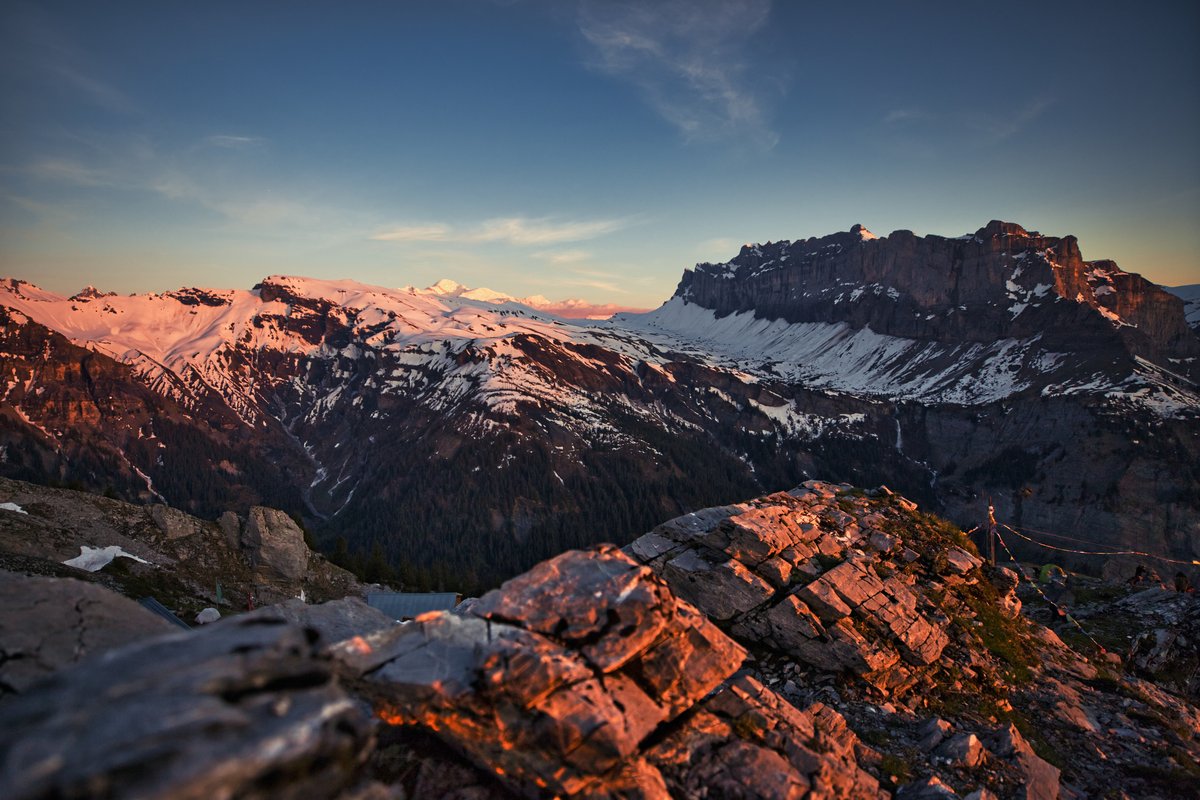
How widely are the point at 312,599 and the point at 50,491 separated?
74.6ft

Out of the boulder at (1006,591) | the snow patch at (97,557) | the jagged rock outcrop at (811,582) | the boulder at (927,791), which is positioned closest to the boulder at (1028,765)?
the boulder at (927,791)

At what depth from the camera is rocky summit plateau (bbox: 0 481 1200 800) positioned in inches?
249

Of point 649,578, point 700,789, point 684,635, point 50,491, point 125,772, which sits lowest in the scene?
point 50,491

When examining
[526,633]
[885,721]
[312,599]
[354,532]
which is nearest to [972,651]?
[885,721]

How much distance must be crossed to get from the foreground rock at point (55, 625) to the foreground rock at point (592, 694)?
440 cm

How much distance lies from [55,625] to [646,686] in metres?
11.5

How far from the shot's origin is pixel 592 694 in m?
10.5

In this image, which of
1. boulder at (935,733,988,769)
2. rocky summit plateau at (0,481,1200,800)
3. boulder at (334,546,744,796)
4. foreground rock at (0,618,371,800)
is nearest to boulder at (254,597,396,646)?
rocky summit plateau at (0,481,1200,800)

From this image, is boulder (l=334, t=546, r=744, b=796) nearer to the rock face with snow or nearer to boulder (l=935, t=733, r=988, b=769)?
boulder (l=935, t=733, r=988, b=769)

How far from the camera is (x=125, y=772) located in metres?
5.42

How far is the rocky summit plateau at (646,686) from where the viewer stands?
6336 millimetres

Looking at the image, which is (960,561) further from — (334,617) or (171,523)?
(171,523)

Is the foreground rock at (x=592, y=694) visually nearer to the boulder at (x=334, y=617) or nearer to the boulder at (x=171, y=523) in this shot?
the boulder at (x=334, y=617)

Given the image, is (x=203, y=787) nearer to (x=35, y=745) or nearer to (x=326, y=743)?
(x=326, y=743)
